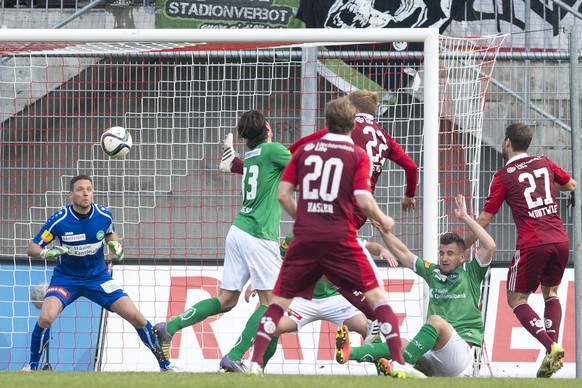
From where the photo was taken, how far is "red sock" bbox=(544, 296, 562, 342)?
959cm

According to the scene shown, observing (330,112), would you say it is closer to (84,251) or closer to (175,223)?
(84,251)

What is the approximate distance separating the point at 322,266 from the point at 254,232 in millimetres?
1848

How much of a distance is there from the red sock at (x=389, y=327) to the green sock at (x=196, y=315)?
2095mm

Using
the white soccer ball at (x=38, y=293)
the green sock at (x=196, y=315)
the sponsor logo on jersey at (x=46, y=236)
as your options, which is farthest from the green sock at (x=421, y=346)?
the white soccer ball at (x=38, y=293)

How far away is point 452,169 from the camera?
11062 mm

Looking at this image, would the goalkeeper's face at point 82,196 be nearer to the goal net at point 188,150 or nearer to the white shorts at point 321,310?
the goal net at point 188,150

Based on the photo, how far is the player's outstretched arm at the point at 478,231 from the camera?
8836 mm

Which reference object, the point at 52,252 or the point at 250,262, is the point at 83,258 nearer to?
the point at 52,252

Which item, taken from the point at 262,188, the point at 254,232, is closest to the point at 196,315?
the point at 254,232

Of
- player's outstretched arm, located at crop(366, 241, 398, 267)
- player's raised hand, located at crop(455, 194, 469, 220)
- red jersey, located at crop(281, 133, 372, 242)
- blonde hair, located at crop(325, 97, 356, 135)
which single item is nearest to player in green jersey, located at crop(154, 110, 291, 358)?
player's outstretched arm, located at crop(366, 241, 398, 267)

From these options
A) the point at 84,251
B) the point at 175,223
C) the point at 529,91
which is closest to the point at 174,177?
the point at 175,223

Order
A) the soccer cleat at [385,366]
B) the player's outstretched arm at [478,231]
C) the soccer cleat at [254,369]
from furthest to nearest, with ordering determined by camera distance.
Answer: the player's outstretched arm at [478,231]
the soccer cleat at [385,366]
the soccer cleat at [254,369]

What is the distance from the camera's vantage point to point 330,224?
24.3 ft

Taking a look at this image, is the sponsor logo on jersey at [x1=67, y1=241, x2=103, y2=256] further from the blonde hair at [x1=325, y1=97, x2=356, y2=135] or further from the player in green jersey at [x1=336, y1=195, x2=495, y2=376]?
the blonde hair at [x1=325, y1=97, x2=356, y2=135]
